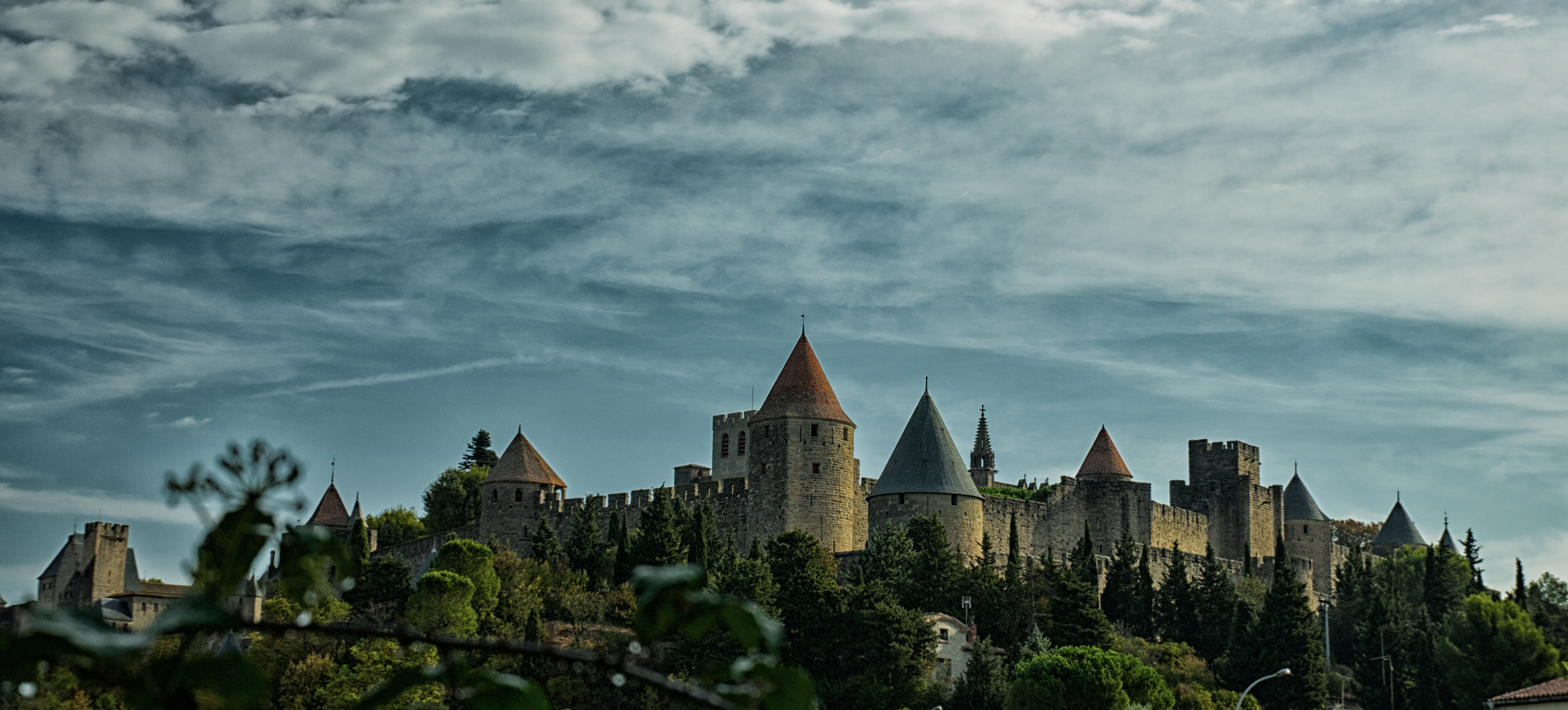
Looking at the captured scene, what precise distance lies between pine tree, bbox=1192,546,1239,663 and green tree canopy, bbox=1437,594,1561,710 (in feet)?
21.5

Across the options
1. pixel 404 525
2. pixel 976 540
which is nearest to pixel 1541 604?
pixel 976 540

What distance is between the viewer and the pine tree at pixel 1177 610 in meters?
53.7

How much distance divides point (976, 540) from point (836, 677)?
11.7 metres

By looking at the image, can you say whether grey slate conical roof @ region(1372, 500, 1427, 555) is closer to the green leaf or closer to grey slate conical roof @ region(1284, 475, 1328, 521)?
grey slate conical roof @ region(1284, 475, 1328, 521)

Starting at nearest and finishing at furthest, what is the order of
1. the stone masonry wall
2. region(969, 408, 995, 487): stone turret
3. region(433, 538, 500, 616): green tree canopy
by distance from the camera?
1. region(433, 538, 500, 616): green tree canopy
2. the stone masonry wall
3. region(969, 408, 995, 487): stone turret

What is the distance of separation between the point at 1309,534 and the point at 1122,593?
23.7 metres

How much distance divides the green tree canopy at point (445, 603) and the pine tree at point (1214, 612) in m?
23.6

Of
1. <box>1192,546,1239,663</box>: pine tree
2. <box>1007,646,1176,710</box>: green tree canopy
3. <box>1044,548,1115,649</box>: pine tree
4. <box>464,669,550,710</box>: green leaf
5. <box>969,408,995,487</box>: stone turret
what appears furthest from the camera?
<box>969,408,995,487</box>: stone turret

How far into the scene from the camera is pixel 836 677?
45406mm

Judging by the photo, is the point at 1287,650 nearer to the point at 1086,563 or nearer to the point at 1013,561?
the point at 1086,563

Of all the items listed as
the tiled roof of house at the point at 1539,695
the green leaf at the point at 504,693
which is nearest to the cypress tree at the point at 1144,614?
the tiled roof of house at the point at 1539,695

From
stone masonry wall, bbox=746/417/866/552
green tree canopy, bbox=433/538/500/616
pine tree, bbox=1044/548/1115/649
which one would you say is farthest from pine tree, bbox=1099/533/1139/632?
green tree canopy, bbox=433/538/500/616

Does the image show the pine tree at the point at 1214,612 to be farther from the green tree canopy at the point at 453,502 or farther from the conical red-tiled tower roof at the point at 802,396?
the green tree canopy at the point at 453,502

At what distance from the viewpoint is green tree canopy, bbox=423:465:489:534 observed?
7344cm
